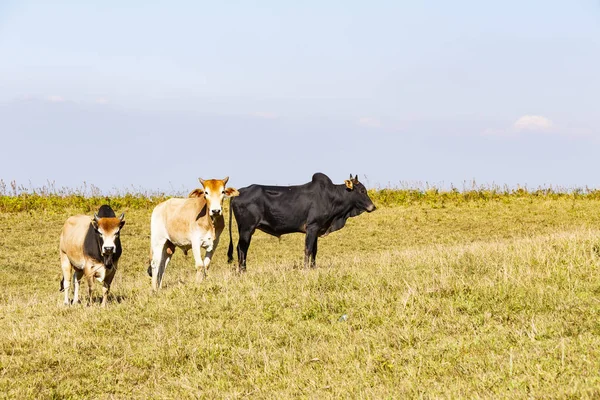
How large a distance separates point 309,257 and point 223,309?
4.88 meters

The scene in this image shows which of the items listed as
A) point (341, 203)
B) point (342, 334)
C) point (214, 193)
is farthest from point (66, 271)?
point (342, 334)

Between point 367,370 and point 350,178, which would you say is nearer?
point 367,370

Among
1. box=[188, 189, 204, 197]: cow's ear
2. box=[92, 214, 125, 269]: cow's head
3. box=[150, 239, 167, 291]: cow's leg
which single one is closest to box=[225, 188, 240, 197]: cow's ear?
box=[188, 189, 204, 197]: cow's ear

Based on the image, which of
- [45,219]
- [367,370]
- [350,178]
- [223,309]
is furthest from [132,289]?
[45,219]

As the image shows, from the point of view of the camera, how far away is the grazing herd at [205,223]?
465 inches

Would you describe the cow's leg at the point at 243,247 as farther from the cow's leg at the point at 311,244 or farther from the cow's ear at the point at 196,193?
the cow's ear at the point at 196,193

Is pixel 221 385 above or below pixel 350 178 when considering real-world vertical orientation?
below

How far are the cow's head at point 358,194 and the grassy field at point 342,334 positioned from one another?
262cm

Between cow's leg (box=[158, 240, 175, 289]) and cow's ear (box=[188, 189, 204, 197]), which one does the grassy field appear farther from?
cow's ear (box=[188, 189, 204, 197])

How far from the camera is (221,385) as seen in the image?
7074mm

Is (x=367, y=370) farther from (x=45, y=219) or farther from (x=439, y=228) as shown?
(x=45, y=219)

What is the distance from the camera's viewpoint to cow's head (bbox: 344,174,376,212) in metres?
15.8

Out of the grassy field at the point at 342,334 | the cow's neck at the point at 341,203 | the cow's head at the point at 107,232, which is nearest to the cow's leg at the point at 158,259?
the grassy field at the point at 342,334

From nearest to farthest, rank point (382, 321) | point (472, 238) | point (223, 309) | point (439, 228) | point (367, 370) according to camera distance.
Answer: point (367, 370) → point (382, 321) → point (223, 309) → point (472, 238) → point (439, 228)
